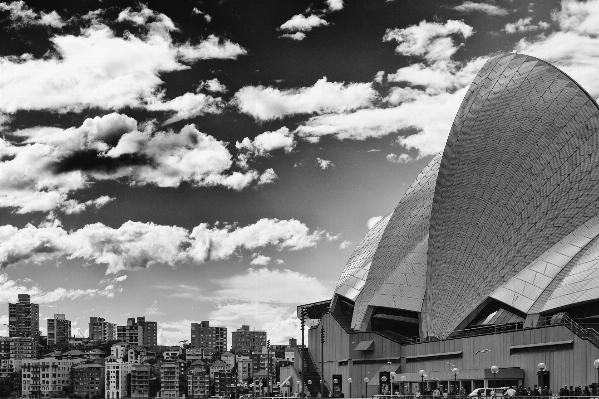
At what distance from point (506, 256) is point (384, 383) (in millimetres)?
16938

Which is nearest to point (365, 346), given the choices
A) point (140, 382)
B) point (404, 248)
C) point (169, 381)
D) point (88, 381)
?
point (404, 248)

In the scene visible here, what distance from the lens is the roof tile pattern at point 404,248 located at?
232ft

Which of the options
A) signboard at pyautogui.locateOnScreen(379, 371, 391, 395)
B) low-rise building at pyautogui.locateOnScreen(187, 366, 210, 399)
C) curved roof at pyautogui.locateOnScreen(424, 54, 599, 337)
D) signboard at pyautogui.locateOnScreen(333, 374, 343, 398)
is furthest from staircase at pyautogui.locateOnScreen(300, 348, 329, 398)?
low-rise building at pyautogui.locateOnScreen(187, 366, 210, 399)

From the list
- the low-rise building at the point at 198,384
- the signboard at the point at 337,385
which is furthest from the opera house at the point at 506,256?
the low-rise building at the point at 198,384

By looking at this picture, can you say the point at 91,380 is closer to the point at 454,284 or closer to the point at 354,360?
the point at 354,360

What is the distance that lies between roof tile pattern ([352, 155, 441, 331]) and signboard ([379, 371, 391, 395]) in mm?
5310

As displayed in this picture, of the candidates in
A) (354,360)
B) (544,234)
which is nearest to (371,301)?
(354,360)

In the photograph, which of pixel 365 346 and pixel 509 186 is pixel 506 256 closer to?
pixel 509 186

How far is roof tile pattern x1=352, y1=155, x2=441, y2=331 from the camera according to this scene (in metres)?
70.6

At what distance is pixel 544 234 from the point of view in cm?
5450

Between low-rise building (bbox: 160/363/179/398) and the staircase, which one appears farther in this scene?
low-rise building (bbox: 160/363/179/398)

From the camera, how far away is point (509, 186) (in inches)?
2308

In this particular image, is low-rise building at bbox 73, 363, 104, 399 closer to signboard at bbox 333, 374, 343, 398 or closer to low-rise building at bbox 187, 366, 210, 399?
low-rise building at bbox 187, 366, 210, 399

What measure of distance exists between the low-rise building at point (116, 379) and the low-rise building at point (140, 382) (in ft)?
7.46
